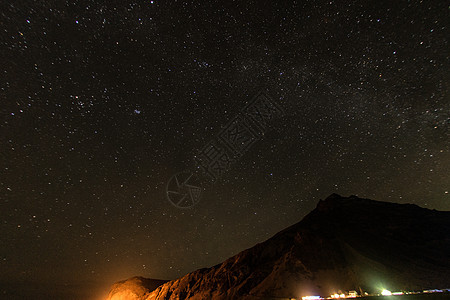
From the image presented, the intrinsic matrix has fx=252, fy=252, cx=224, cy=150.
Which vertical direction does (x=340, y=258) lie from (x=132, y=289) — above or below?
below

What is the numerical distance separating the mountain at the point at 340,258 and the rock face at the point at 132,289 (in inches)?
189

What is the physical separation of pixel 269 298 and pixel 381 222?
120ft

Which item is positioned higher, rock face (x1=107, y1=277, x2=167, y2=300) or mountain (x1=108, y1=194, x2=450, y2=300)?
rock face (x1=107, y1=277, x2=167, y2=300)

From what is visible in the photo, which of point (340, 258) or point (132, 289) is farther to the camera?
point (132, 289)

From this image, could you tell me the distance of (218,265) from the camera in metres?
71.7

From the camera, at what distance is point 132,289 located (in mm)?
80375

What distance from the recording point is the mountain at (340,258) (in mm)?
43750

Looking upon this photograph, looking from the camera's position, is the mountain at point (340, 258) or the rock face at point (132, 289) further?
the rock face at point (132, 289)

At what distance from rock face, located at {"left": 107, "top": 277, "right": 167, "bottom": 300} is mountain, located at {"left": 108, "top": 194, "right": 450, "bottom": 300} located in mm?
4789

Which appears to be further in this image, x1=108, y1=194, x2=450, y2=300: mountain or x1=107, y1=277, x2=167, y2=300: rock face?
x1=107, y1=277, x2=167, y2=300: rock face

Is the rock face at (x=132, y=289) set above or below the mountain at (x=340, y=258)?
above

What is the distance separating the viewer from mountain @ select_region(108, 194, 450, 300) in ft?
144

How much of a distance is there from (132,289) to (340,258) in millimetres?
64658

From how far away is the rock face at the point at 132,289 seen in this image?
253 feet
